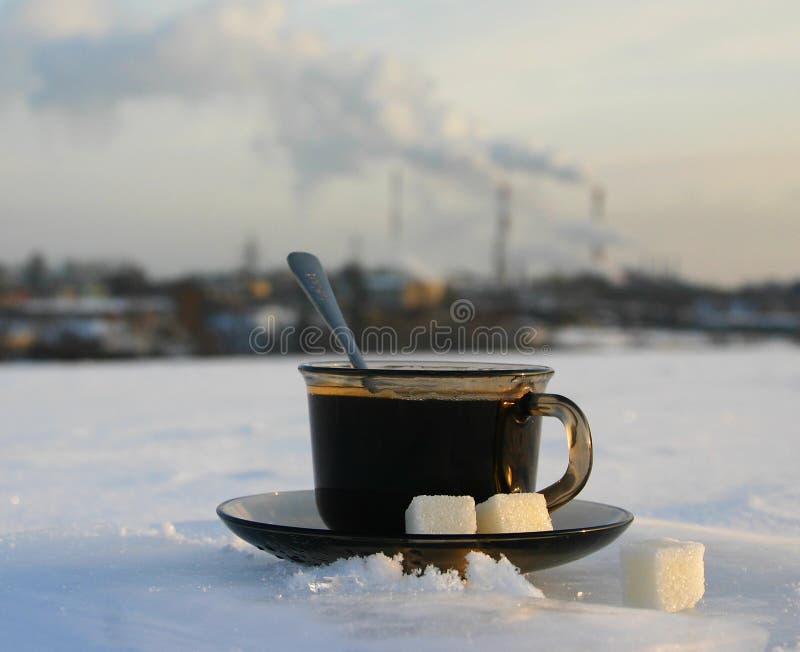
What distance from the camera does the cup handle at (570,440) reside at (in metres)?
1.01

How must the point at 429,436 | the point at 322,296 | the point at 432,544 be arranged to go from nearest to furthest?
the point at 432,544, the point at 429,436, the point at 322,296

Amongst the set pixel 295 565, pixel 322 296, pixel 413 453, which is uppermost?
pixel 322 296

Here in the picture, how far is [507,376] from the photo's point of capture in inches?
39.7

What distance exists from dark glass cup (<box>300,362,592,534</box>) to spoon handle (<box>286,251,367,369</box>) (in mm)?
69

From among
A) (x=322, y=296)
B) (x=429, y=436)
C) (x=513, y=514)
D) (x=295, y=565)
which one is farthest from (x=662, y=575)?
(x=322, y=296)

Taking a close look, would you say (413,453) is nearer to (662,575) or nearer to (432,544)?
(432,544)

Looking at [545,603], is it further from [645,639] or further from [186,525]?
[186,525]

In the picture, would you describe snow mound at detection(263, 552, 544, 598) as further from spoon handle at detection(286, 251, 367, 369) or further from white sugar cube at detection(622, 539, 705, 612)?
spoon handle at detection(286, 251, 367, 369)

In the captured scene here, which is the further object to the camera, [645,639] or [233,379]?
[233,379]

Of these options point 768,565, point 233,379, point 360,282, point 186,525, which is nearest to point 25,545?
point 186,525

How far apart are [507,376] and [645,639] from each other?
0.32 meters

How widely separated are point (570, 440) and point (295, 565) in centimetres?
31

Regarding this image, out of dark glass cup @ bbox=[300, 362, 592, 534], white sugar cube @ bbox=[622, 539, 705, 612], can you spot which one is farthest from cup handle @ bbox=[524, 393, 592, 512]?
white sugar cube @ bbox=[622, 539, 705, 612]

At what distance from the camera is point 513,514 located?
948mm
